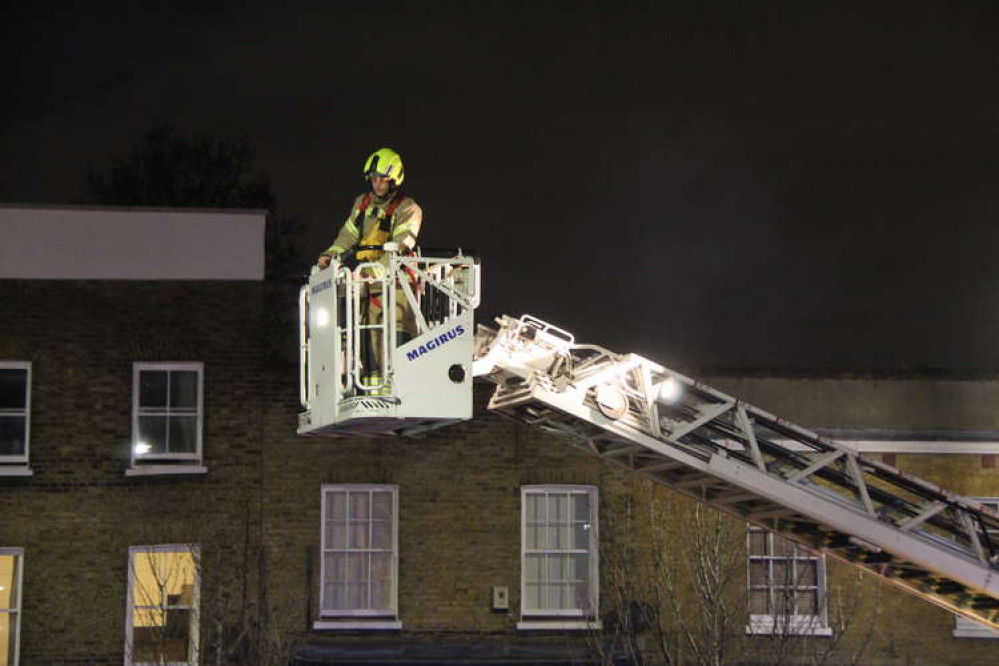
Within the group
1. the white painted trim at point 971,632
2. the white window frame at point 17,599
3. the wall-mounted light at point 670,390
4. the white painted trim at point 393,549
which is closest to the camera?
the wall-mounted light at point 670,390

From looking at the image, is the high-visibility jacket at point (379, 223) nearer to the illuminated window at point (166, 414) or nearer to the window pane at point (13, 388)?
the illuminated window at point (166, 414)

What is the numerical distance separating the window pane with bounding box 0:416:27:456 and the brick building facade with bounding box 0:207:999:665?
0.10 ft

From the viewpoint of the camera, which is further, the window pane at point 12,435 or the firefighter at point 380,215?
the window pane at point 12,435

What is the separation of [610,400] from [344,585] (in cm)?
1009

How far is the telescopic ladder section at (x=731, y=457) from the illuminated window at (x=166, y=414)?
997 cm

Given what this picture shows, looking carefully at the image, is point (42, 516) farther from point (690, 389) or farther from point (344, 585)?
point (690, 389)

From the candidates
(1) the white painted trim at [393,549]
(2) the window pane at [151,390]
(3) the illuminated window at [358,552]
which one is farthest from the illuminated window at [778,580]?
(2) the window pane at [151,390]

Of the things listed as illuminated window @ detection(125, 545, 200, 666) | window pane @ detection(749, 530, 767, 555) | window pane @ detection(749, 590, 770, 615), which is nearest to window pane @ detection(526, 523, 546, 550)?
window pane @ detection(749, 530, 767, 555)

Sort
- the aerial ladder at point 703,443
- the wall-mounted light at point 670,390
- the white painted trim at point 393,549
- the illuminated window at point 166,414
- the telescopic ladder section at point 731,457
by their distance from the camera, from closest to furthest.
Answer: the aerial ladder at point 703,443
the telescopic ladder section at point 731,457
the wall-mounted light at point 670,390
the white painted trim at point 393,549
the illuminated window at point 166,414

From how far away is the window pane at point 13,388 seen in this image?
79.0ft

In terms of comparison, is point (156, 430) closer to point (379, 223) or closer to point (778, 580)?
point (778, 580)

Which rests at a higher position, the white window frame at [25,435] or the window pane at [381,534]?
the white window frame at [25,435]

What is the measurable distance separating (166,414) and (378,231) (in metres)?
11.0

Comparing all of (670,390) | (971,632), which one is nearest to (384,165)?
(670,390)
